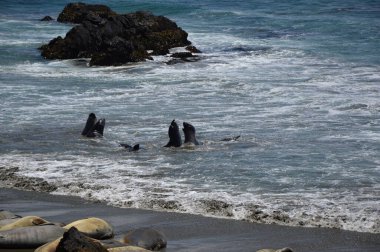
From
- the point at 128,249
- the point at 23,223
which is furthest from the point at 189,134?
the point at 128,249

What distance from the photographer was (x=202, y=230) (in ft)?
32.4

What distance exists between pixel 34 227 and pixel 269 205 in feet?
11.3

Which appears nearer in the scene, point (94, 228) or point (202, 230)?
point (94, 228)

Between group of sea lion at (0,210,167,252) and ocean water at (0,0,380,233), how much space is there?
194cm

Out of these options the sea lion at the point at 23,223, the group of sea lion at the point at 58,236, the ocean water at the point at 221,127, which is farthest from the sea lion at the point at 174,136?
the sea lion at the point at 23,223

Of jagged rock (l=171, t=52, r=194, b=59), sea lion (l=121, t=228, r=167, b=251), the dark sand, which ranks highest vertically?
sea lion (l=121, t=228, r=167, b=251)

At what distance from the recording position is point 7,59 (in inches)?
1050

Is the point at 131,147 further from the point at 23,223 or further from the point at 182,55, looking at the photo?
the point at 182,55

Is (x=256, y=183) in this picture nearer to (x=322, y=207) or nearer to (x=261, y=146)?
(x=322, y=207)

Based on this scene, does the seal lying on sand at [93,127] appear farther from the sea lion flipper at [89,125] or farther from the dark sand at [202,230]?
the dark sand at [202,230]

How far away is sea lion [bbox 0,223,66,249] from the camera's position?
842 cm

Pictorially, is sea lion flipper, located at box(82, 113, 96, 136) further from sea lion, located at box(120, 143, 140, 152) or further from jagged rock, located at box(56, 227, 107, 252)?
jagged rock, located at box(56, 227, 107, 252)

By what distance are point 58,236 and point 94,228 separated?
19.9 inches

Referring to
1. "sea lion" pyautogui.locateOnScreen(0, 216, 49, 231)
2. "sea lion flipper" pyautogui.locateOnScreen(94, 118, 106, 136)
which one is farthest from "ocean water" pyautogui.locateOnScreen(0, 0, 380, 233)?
"sea lion" pyautogui.locateOnScreen(0, 216, 49, 231)
